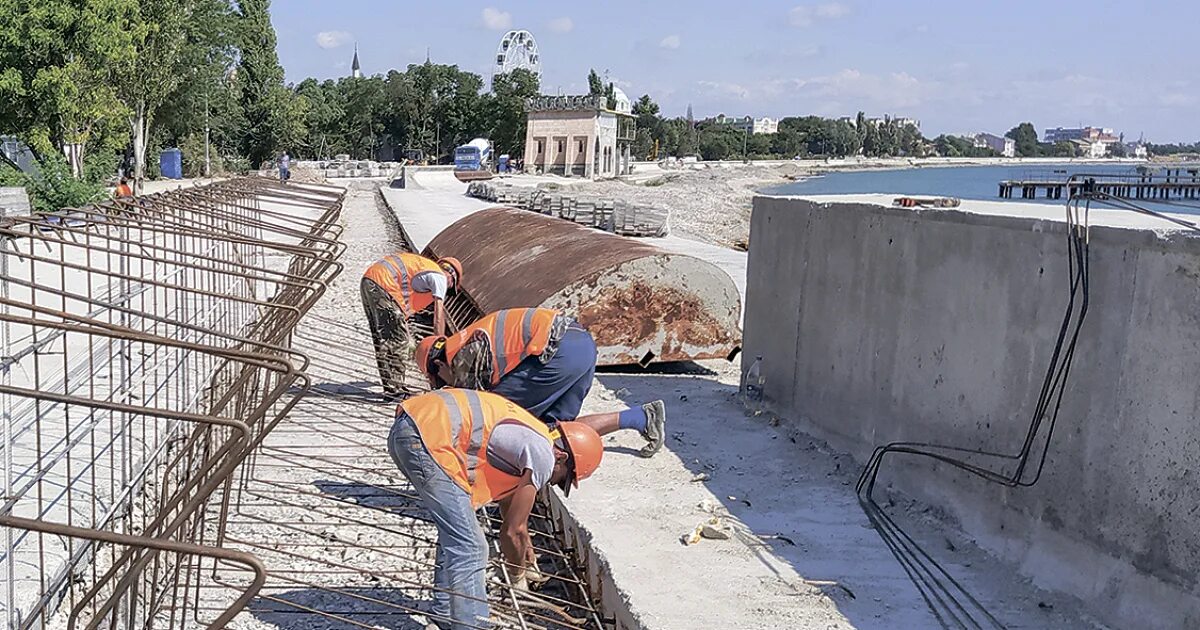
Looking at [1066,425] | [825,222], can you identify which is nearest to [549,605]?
[1066,425]

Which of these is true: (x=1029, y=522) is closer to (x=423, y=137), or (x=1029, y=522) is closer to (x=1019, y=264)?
(x=1019, y=264)

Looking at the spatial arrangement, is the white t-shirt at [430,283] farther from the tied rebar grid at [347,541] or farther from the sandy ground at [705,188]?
the sandy ground at [705,188]

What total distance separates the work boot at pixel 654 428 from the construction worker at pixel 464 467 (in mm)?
2217

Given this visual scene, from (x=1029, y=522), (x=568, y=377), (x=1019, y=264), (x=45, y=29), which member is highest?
(x=45, y=29)

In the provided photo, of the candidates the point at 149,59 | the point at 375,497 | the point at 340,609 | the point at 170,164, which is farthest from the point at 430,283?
the point at 170,164

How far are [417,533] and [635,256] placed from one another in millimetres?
3778

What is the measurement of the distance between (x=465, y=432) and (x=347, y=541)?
6.08ft

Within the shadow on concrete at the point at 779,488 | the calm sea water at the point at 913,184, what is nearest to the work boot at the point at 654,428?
the shadow on concrete at the point at 779,488

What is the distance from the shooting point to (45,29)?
2353cm

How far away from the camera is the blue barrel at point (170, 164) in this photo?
43.9 metres

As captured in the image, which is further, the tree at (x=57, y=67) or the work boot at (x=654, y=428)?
the tree at (x=57, y=67)

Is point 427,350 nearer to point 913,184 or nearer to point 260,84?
point 260,84

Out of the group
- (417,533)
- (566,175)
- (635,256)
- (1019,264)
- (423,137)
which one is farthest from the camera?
(423,137)

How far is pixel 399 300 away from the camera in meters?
7.79
